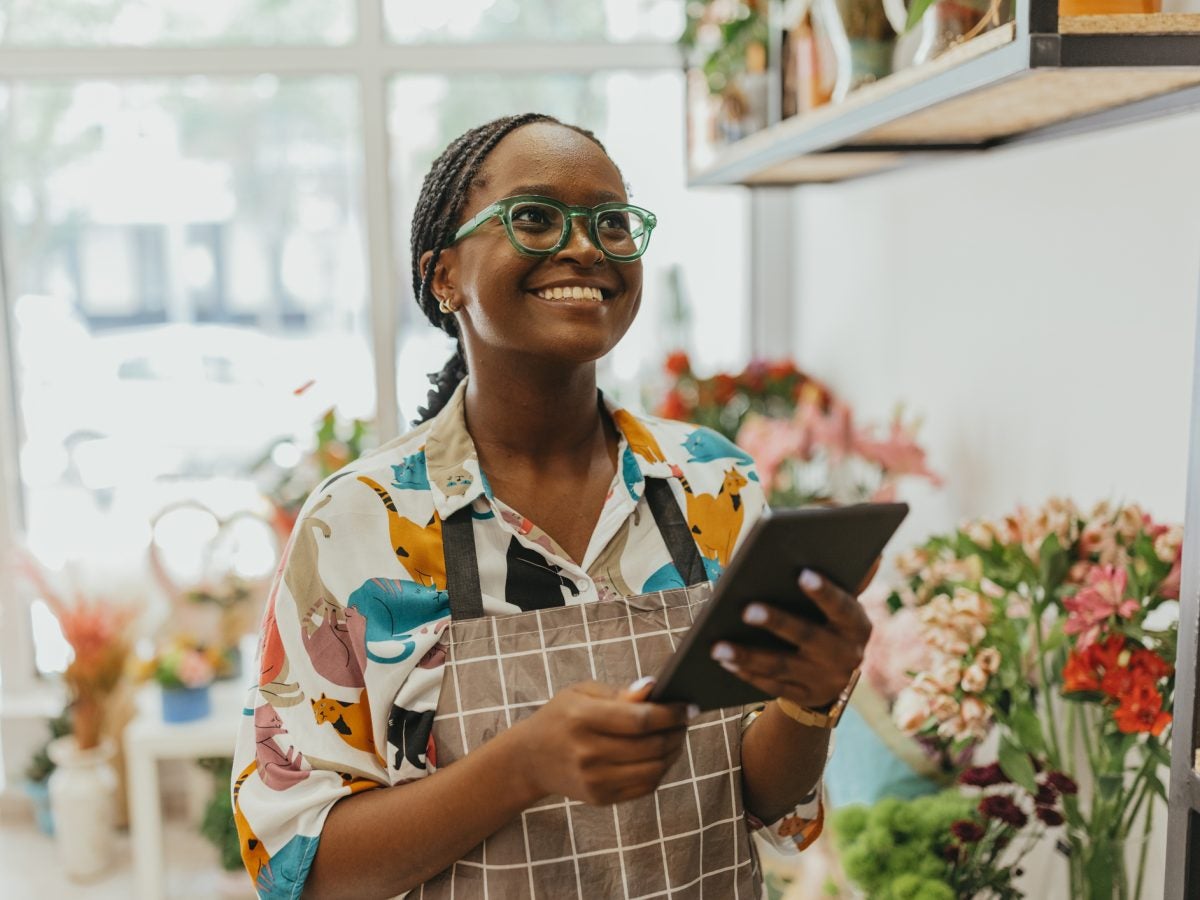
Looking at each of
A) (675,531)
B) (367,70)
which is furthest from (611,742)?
(367,70)

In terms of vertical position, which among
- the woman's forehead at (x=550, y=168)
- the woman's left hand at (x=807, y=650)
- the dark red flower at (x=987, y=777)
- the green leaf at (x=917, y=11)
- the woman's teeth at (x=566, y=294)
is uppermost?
the green leaf at (x=917, y=11)

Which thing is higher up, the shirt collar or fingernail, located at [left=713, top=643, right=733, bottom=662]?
the shirt collar

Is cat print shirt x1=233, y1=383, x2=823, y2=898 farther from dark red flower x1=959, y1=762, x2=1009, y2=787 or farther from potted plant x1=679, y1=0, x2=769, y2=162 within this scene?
potted plant x1=679, y1=0, x2=769, y2=162

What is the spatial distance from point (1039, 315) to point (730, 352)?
1.84 meters

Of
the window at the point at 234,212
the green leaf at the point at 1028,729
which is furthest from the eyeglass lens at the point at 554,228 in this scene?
the window at the point at 234,212

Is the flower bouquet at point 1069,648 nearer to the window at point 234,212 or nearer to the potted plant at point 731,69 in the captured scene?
the potted plant at point 731,69

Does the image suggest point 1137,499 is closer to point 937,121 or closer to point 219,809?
point 937,121

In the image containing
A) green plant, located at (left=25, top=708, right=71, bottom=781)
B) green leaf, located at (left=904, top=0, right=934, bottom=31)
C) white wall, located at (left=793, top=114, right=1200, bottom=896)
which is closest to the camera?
green leaf, located at (left=904, top=0, right=934, bottom=31)

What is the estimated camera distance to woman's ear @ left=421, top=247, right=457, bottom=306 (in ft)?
3.56

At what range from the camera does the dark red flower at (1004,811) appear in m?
1.25

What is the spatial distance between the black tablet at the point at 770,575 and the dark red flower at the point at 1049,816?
0.58 metres

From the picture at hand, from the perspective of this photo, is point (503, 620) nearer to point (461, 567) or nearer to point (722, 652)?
point (461, 567)

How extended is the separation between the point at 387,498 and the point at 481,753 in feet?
0.86

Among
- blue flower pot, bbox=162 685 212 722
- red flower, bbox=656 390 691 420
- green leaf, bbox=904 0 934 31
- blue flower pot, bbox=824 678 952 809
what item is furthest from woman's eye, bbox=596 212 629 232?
blue flower pot, bbox=162 685 212 722
